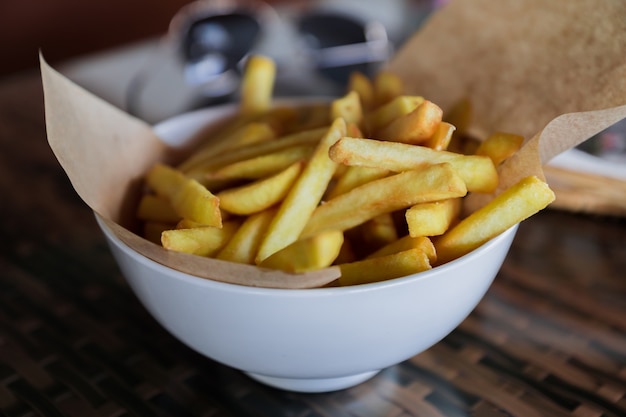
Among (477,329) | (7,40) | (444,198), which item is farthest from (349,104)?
(7,40)

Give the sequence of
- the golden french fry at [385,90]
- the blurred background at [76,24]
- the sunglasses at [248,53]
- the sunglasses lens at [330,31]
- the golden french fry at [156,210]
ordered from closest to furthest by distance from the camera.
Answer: the golden french fry at [156,210] → the golden french fry at [385,90] → the sunglasses at [248,53] → the sunglasses lens at [330,31] → the blurred background at [76,24]

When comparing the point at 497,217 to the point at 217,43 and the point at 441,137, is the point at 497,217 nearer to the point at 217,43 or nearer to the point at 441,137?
the point at 441,137

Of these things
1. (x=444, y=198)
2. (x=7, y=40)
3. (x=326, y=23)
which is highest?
(x=444, y=198)

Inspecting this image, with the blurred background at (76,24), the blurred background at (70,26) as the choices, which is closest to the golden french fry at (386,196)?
the blurred background at (76,24)

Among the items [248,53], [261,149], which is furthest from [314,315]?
[248,53]

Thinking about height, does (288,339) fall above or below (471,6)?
below

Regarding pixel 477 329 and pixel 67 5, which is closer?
pixel 477 329

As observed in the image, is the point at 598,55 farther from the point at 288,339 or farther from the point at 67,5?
the point at 67,5

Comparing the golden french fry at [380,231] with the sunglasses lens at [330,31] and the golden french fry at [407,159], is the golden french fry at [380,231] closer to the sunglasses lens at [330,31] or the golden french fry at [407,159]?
the golden french fry at [407,159]
